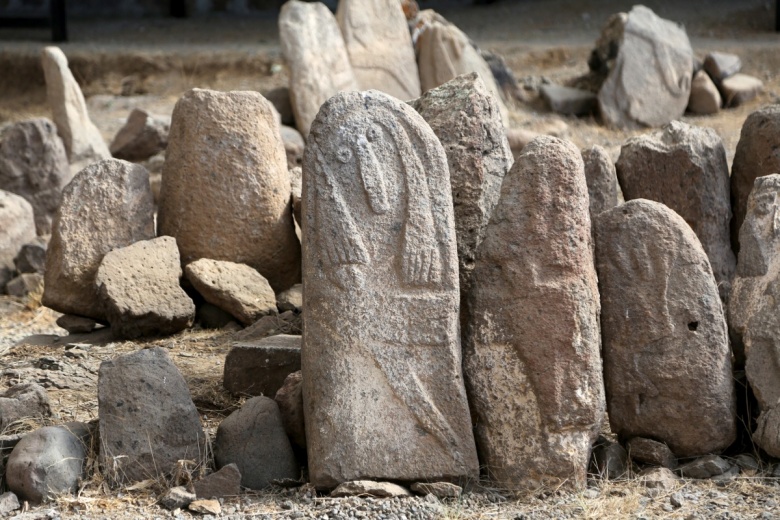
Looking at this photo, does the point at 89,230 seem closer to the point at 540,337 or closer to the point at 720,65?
the point at 540,337

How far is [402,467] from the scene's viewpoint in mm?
4711

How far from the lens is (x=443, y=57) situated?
12.3m

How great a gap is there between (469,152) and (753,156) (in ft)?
6.10

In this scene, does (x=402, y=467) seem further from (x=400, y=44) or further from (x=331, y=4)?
(x=331, y=4)

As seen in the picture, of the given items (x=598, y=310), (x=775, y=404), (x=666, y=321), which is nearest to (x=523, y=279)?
(x=598, y=310)

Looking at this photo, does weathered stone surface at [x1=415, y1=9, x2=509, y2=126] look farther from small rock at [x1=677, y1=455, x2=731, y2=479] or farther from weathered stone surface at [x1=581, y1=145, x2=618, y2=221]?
small rock at [x1=677, y1=455, x2=731, y2=479]

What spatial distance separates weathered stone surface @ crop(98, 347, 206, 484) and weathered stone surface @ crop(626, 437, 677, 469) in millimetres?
1875

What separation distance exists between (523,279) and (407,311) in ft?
1.62

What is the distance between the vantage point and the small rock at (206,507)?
4.63 metres

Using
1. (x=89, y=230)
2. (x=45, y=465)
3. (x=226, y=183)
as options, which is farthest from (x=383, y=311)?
(x=89, y=230)

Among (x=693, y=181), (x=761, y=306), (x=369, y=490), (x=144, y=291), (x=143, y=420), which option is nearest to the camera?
(x=369, y=490)

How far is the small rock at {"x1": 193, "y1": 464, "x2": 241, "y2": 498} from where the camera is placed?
15.6ft

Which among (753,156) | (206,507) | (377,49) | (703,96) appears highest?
(377,49)

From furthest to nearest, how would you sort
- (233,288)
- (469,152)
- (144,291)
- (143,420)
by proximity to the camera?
1. (233,288)
2. (144,291)
3. (469,152)
4. (143,420)
